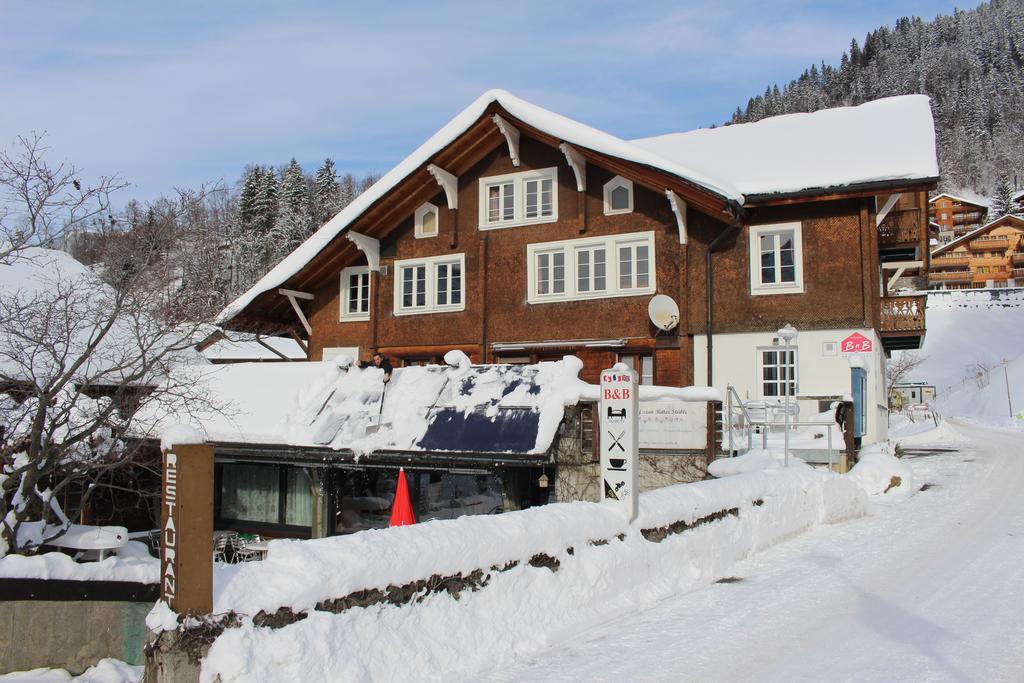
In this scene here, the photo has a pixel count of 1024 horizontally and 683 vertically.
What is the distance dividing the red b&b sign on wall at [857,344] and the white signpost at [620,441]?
11.2 meters

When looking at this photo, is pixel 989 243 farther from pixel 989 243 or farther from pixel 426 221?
pixel 426 221

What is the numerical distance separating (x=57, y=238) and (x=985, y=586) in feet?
40.6

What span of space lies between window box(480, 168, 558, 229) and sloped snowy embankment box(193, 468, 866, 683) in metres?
13.2

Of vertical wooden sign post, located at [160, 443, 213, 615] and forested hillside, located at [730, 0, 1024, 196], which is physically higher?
forested hillside, located at [730, 0, 1024, 196]

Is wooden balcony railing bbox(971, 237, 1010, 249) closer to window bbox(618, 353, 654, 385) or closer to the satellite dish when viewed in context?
window bbox(618, 353, 654, 385)

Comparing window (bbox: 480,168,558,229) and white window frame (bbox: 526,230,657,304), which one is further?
window (bbox: 480,168,558,229)

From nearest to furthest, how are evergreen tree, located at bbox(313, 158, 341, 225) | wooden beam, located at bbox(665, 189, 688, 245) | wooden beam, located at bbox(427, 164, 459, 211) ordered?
wooden beam, located at bbox(665, 189, 688, 245) < wooden beam, located at bbox(427, 164, 459, 211) < evergreen tree, located at bbox(313, 158, 341, 225)

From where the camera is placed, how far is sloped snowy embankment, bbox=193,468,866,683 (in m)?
5.14

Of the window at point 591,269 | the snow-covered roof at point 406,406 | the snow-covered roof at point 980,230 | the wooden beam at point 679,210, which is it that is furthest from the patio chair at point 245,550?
the snow-covered roof at point 980,230

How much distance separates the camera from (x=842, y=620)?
24.1 ft

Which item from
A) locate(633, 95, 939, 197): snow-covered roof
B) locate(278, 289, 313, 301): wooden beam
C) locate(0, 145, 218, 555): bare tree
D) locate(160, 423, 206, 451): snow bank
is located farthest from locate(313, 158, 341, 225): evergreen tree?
locate(160, 423, 206, 451): snow bank

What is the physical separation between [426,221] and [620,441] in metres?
15.8

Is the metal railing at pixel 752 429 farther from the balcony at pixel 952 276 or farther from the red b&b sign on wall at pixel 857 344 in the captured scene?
the balcony at pixel 952 276

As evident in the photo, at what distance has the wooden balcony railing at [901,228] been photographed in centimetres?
2162
